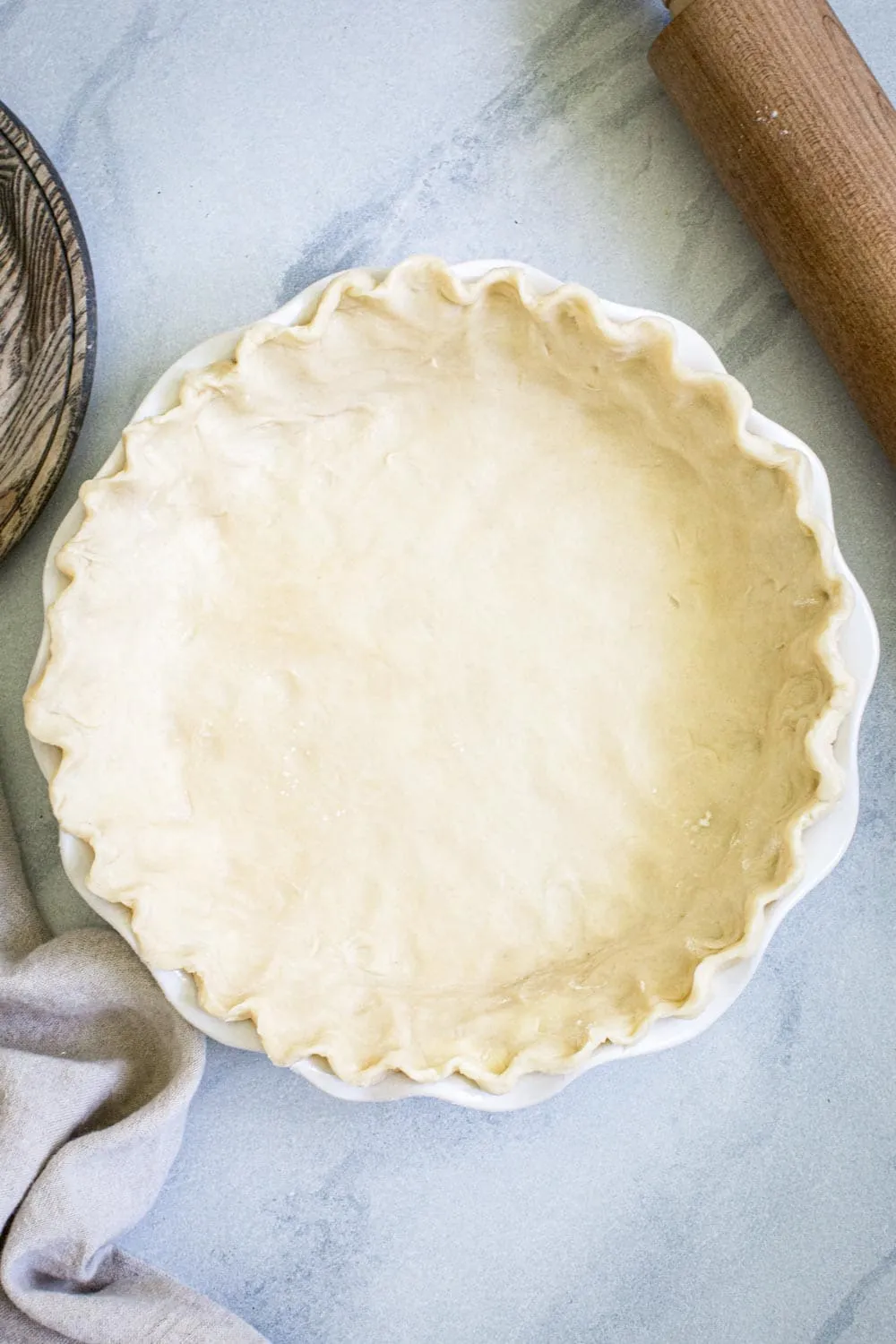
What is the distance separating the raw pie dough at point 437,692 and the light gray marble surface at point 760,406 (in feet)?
0.63

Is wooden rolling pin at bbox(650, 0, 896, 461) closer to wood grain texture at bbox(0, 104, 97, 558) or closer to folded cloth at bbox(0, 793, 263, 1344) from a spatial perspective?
wood grain texture at bbox(0, 104, 97, 558)

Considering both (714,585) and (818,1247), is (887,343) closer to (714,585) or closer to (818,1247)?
(714,585)

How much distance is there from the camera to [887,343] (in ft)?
3.41

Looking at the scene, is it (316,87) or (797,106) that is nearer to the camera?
(797,106)

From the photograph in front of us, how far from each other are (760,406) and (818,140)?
0.80 feet

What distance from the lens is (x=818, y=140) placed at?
104 cm

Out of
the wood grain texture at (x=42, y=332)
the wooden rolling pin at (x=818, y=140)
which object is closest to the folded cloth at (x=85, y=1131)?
the wood grain texture at (x=42, y=332)

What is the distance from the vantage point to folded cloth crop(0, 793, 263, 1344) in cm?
108

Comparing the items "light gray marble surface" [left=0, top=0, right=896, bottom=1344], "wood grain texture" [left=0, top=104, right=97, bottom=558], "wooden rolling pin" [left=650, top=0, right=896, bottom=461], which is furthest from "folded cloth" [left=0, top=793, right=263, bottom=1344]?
"wooden rolling pin" [left=650, top=0, right=896, bottom=461]

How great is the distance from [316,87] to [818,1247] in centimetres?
127

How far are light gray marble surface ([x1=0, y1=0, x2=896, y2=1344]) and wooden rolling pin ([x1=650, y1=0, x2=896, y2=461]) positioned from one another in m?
0.11

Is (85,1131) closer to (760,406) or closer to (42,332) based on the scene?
(42,332)

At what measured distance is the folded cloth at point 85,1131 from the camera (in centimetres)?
108

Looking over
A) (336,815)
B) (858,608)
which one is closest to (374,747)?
(336,815)
